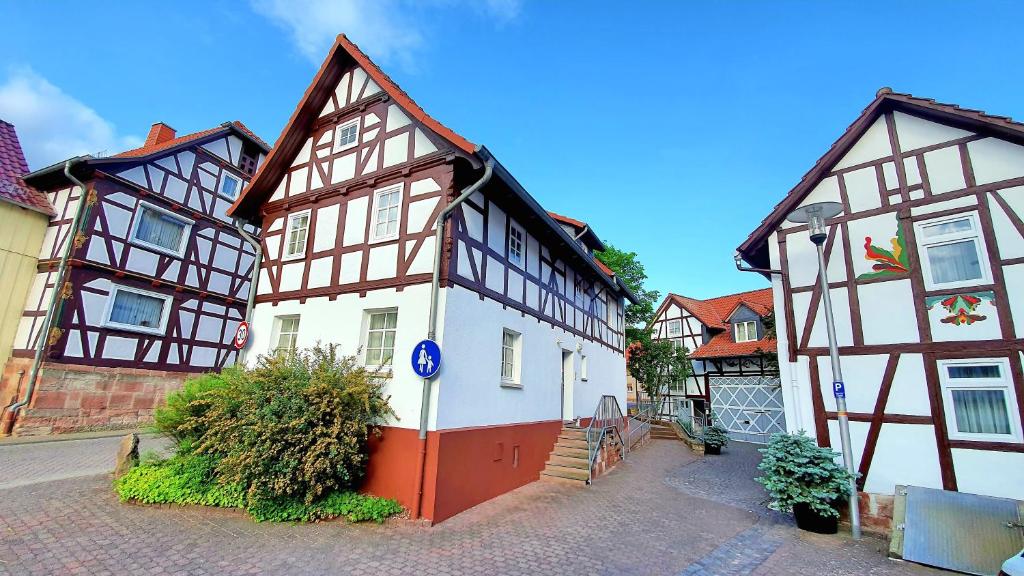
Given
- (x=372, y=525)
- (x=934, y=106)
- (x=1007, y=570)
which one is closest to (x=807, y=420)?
(x=1007, y=570)

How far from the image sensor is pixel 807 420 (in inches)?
331

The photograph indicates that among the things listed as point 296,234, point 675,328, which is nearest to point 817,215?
point 296,234

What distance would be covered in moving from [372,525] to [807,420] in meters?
7.95

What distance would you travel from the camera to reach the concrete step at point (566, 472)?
1064 centimetres

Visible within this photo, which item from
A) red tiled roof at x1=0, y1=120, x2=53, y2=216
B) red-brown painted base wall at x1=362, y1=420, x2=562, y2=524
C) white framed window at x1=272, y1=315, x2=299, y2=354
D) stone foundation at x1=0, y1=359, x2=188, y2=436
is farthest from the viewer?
red tiled roof at x1=0, y1=120, x2=53, y2=216

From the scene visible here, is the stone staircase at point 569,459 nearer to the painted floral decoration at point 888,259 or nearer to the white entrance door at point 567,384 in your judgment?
the white entrance door at point 567,384

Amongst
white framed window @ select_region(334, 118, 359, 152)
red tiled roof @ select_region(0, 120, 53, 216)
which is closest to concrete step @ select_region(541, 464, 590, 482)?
white framed window @ select_region(334, 118, 359, 152)

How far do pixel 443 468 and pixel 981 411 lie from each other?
28.7ft

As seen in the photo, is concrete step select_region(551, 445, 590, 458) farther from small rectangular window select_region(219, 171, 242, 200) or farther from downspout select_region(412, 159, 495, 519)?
small rectangular window select_region(219, 171, 242, 200)

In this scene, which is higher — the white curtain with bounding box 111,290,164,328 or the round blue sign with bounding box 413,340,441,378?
the white curtain with bounding box 111,290,164,328

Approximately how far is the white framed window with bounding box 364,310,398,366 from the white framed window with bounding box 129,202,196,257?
11454mm

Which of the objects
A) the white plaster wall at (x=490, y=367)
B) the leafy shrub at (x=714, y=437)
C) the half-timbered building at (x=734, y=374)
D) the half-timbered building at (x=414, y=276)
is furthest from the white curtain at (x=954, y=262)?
the half-timbered building at (x=734, y=374)

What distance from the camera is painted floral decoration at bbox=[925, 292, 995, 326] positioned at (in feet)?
24.1

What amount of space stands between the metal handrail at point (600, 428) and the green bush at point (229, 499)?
5.39 meters
